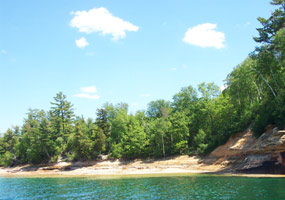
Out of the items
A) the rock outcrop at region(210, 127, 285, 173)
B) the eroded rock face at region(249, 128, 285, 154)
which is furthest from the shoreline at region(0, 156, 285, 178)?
the eroded rock face at region(249, 128, 285, 154)

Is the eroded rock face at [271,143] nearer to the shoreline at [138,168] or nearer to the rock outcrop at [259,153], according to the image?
the rock outcrop at [259,153]

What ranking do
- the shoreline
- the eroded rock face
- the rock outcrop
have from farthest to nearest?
1. the shoreline
2. the rock outcrop
3. the eroded rock face

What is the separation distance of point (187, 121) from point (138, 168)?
17.5m

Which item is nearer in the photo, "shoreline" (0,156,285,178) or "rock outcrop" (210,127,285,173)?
"rock outcrop" (210,127,285,173)

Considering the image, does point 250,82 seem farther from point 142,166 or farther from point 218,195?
point 218,195

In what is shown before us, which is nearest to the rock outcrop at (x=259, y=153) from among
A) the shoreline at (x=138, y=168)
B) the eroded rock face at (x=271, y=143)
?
the eroded rock face at (x=271, y=143)

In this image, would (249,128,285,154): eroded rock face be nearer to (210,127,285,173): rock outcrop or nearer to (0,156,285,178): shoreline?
(210,127,285,173): rock outcrop

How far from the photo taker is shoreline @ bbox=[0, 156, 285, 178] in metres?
43.7

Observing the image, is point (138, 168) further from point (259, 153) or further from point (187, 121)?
point (259, 153)

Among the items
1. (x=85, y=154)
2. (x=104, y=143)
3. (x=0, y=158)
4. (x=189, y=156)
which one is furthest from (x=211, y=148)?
(x=0, y=158)

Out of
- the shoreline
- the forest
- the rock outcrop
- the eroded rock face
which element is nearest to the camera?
the eroded rock face

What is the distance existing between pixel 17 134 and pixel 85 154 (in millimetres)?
47613

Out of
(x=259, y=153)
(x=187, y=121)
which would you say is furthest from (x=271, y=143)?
(x=187, y=121)

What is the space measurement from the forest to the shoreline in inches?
95.7
